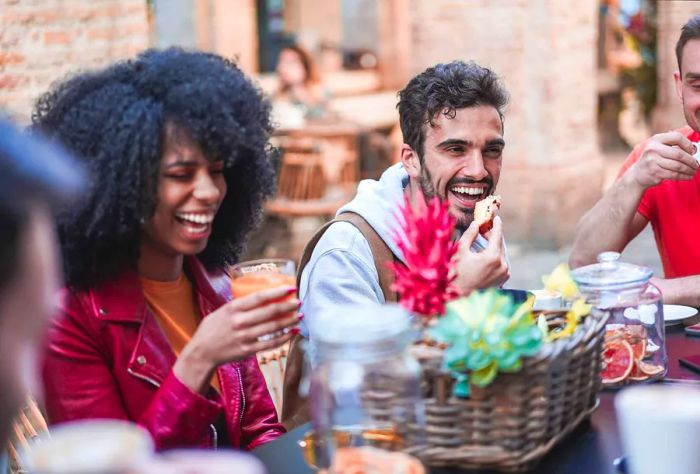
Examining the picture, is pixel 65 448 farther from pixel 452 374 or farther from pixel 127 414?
pixel 127 414

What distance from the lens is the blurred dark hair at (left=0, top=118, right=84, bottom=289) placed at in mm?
1100

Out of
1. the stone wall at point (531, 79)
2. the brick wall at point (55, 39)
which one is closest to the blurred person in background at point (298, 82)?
the stone wall at point (531, 79)

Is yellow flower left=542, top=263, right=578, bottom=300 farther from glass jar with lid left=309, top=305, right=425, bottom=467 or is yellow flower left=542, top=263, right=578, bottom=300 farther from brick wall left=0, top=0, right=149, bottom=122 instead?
brick wall left=0, top=0, right=149, bottom=122

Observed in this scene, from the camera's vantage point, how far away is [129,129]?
7.30 ft

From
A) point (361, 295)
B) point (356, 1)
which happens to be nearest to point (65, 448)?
point (361, 295)

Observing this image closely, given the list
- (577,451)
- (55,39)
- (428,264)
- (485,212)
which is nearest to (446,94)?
(485,212)

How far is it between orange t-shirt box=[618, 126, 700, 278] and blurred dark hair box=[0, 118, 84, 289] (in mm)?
2608

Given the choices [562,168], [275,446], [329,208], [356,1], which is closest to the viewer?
[275,446]

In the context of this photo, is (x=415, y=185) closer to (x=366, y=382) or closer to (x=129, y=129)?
(x=129, y=129)

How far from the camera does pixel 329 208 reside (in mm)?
7566

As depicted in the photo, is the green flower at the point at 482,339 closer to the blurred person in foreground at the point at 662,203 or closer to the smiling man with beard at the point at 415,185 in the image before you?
the smiling man with beard at the point at 415,185

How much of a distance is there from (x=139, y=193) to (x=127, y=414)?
473mm

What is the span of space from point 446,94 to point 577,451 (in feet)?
4.09

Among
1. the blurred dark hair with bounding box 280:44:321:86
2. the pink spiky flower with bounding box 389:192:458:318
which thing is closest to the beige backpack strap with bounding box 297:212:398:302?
the pink spiky flower with bounding box 389:192:458:318
